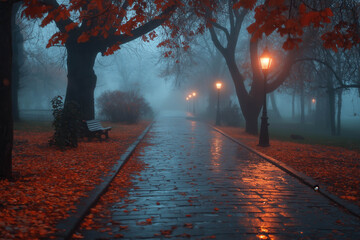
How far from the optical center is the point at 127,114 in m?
27.8

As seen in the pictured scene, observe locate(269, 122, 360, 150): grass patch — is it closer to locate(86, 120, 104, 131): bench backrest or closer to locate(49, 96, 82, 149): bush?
locate(86, 120, 104, 131): bench backrest

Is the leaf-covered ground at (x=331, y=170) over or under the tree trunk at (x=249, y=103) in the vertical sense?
under

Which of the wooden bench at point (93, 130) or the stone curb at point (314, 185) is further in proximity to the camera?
the wooden bench at point (93, 130)

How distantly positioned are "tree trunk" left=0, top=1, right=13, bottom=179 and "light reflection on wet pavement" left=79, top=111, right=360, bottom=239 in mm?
2439

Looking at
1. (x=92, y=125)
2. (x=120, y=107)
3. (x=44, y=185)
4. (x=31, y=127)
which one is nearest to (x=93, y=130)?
(x=92, y=125)

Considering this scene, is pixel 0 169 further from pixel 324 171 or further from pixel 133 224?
pixel 324 171

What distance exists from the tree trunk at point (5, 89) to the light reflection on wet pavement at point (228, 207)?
2.44 meters

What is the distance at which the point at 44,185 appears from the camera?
6047 mm

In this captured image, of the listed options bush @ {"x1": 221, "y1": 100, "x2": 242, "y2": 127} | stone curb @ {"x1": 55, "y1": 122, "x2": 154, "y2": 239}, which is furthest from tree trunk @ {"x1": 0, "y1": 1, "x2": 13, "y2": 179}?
bush @ {"x1": 221, "y1": 100, "x2": 242, "y2": 127}

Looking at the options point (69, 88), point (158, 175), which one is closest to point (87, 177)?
point (158, 175)

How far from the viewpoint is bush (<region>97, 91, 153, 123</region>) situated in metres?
27.8

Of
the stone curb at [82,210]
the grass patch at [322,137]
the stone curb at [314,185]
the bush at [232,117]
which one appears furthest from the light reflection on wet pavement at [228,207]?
the bush at [232,117]

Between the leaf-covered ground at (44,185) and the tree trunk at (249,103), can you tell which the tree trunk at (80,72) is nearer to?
the leaf-covered ground at (44,185)

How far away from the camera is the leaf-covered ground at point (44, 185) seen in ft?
13.3
